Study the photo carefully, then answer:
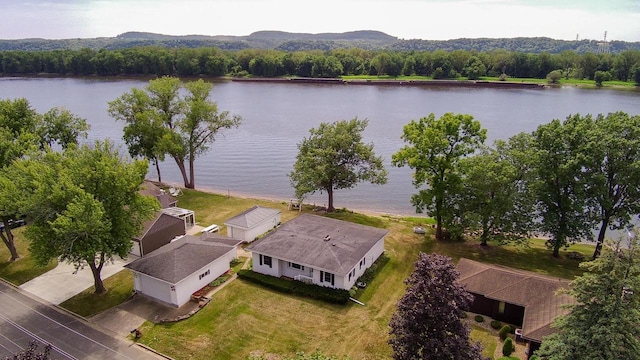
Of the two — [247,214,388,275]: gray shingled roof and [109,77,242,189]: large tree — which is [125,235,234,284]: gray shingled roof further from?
[109,77,242,189]: large tree

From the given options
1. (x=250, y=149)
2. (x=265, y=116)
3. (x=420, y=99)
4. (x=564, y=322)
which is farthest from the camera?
(x=420, y=99)

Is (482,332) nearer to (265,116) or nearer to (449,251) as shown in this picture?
(449,251)

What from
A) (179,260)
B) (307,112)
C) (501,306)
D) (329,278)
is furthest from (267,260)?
(307,112)

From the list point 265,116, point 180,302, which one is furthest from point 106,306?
point 265,116

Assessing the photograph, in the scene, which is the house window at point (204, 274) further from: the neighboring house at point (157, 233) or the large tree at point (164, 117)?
the large tree at point (164, 117)

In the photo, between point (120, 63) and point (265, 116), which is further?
point (120, 63)

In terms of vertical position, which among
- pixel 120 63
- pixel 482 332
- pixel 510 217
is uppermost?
pixel 120 63

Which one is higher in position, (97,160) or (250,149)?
(97,160)
